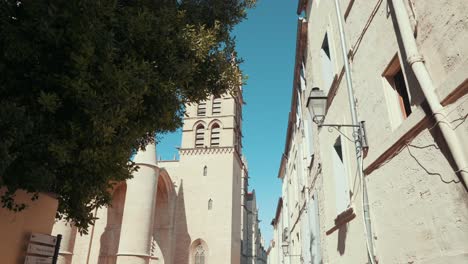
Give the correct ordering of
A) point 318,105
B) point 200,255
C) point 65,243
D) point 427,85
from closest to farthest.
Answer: point 427,85 < point 318,105 < point 65,243 < point 200,255

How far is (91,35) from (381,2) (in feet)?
10.9

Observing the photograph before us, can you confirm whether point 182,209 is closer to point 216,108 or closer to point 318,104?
point 216,108

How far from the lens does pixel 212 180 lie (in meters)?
29.7

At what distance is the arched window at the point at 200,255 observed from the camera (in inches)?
1068

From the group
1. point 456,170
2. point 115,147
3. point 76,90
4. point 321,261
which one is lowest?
Result: point 321,261

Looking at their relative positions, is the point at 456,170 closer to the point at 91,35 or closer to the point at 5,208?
the point at 91,35

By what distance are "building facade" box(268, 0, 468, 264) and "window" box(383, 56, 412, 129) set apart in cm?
1

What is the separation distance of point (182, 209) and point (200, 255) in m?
4.08

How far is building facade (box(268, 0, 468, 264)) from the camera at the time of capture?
8.76ft

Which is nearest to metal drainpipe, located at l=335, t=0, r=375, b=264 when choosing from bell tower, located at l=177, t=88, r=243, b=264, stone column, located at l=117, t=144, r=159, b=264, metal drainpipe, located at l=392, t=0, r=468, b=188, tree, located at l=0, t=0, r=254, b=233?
metal drainpipe, located at l=392, t=0, r=468, b=188

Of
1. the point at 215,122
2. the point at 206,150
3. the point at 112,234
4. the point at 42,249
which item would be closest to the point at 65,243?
the point at 112,234

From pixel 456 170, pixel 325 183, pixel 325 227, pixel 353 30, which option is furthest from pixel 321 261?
pixel 456 170

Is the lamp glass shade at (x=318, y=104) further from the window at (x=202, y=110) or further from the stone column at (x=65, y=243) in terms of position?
the window at (x=202, y=110)

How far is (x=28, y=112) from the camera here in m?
3.49
